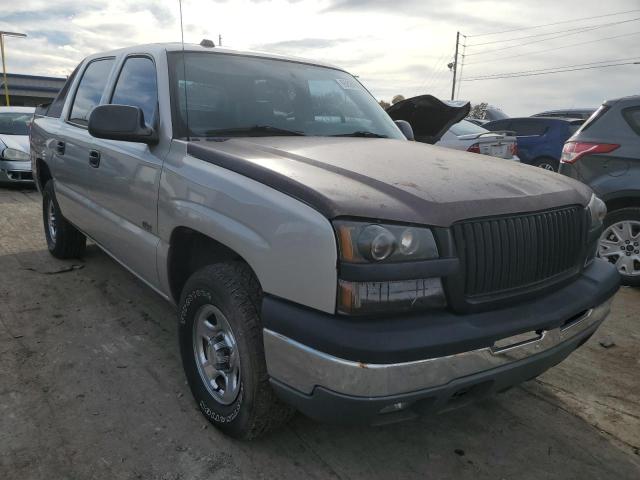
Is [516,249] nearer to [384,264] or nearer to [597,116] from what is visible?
[384,264]

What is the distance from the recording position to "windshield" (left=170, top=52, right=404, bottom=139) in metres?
2.94

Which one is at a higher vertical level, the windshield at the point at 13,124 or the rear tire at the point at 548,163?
the windshield at the point at 13,124

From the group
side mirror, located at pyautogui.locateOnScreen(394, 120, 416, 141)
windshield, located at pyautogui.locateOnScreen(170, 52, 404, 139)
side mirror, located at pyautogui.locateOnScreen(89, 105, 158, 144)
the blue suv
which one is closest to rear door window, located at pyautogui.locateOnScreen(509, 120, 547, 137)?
the blue suv

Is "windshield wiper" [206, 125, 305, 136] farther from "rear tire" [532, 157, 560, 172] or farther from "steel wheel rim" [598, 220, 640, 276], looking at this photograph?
"rear tire" [532, 157, 560, 172]

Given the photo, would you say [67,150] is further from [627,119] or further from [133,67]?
[627,119]

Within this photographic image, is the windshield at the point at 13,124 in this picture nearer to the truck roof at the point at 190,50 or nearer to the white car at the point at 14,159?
the white car at the point at 14,159

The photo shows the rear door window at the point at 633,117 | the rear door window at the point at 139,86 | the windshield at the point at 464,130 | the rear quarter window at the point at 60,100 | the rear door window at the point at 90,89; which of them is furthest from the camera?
the windshield at the point at 464,130

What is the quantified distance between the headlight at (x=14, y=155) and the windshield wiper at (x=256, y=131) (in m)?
7.95

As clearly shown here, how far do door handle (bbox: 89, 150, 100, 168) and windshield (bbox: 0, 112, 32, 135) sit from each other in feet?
26.1

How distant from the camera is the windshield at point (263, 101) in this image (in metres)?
2.94

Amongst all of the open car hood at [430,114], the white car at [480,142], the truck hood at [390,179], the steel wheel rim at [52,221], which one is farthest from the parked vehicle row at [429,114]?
the white car at [480,142]

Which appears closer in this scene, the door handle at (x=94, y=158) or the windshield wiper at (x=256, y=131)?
the windshield wiper at (x=256, y=131)

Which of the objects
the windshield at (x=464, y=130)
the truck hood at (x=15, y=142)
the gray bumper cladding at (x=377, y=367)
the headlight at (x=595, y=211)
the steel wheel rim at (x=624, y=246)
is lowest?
the steel wheel rim at (x=624, y=246)

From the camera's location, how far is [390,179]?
2141 mm
